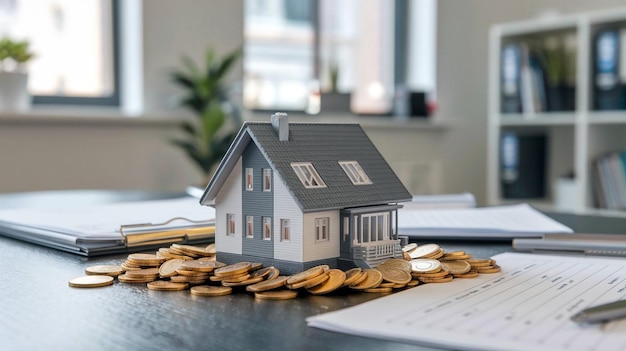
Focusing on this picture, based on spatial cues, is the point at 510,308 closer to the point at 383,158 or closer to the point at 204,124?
the point at 383,158

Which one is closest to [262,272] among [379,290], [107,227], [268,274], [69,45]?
[268,274]

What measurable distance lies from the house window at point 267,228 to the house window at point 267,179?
29 millimetres

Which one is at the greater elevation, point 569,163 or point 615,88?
point 615,88

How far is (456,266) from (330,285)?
0.16 metres

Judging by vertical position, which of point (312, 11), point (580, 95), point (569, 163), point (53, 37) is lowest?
point (569, 163)

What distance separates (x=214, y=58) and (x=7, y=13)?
0.84 meters

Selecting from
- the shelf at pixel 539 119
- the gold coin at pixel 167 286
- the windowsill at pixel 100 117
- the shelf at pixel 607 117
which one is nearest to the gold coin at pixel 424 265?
the gold coin at pixel 167 286

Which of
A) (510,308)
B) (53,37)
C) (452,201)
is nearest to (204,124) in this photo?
(53,37)

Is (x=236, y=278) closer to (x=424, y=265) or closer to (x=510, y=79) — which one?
(x=424, y=265)

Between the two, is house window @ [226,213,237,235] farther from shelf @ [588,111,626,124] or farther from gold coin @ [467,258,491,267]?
shelf @ [588,111,626,124]

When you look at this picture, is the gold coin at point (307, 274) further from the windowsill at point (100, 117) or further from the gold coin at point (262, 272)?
the windowsill at point (100, 117)

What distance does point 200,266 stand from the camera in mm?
648

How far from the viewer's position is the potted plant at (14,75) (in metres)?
2.48

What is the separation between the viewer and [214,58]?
10.1 ft
